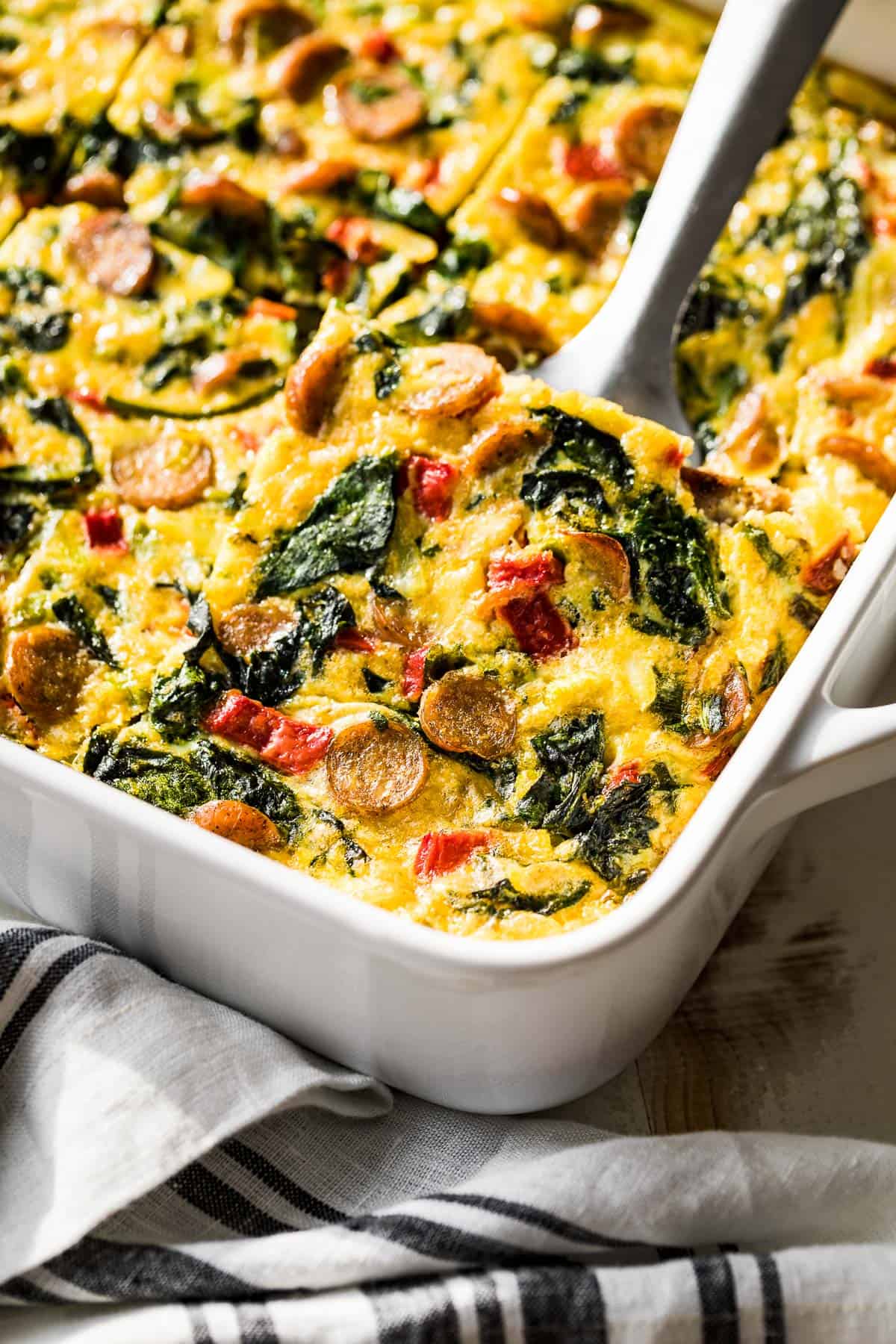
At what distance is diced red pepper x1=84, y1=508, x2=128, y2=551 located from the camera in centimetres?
324

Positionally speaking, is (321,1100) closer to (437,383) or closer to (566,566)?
(566,566)

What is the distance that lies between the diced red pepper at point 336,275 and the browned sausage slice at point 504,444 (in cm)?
82

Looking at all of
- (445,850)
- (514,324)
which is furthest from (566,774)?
(514,324)

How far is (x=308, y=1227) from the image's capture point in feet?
9.05

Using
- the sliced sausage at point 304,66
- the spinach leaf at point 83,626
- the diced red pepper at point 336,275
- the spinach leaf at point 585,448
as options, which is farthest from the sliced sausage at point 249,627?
the sliced sausage at point 304,66

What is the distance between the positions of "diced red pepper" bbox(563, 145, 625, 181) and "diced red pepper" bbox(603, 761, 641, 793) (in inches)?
66.1

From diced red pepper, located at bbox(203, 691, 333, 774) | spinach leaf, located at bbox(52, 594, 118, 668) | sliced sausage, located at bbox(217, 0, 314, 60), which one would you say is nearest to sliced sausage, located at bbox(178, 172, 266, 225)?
sliced sausage, located at bbox(217, 0, 314, 60)

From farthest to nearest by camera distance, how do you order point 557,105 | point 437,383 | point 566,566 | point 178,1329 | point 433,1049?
point 557,105 < point 437,383 < point 566,566 < point 433,1049 < point 178,1329

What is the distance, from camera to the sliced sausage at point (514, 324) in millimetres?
3586

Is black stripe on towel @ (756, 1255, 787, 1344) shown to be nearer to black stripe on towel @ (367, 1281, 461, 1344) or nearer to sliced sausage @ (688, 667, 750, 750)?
black stripe on towel @ (367, 1281, 461, 1344)

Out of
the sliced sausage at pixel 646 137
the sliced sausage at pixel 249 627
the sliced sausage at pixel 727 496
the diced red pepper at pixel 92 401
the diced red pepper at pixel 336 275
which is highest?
the sliced sausage at pixel 646 137

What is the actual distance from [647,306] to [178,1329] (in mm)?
2170

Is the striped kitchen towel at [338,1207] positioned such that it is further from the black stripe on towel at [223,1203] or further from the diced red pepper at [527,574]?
the diced red pepper at [527,574]

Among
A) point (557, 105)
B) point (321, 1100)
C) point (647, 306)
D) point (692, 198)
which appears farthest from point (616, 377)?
point (321, 1100)
